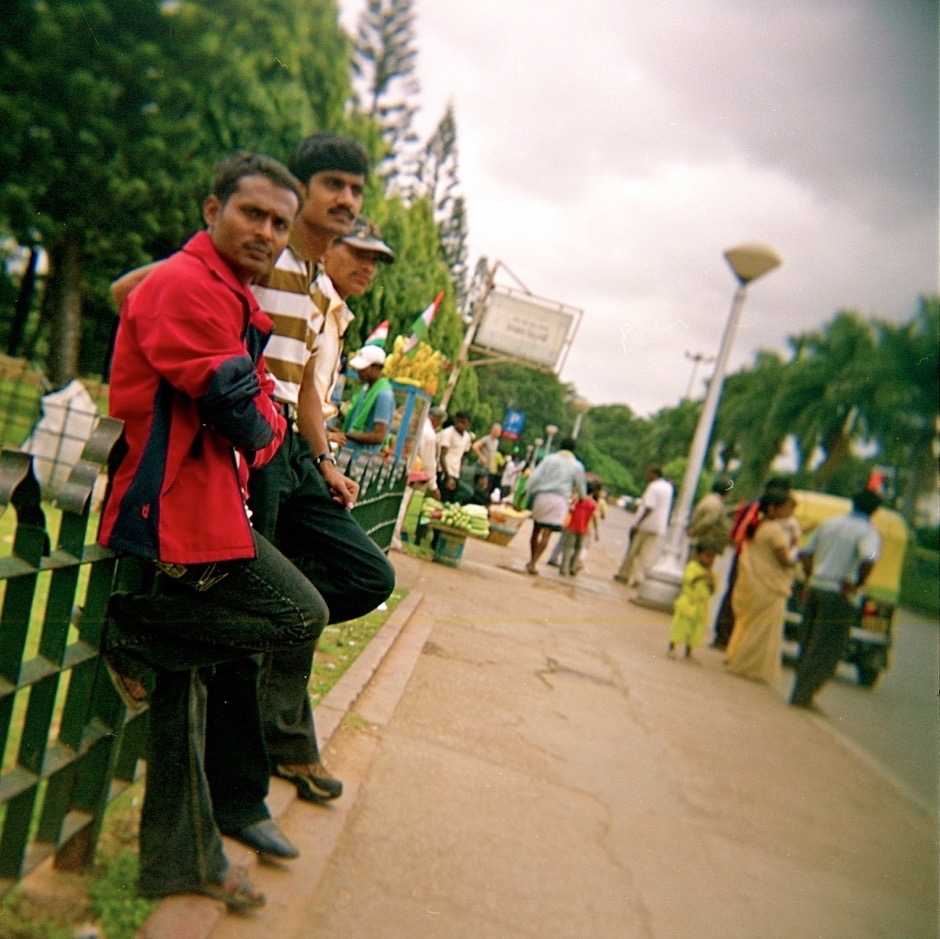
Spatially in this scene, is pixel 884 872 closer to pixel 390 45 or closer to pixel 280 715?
pixel 280 715

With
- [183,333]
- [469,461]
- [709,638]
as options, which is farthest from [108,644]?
[469,461]

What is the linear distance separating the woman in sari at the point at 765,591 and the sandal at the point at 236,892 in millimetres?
6181

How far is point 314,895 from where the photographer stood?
2312 millimetres

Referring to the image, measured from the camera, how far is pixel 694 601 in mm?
7781

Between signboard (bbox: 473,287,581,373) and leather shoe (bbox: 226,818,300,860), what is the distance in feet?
42.0

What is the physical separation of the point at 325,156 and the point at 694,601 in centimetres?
627

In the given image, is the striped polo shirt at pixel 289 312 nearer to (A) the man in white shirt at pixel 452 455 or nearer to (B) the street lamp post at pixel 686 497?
(B) the street lamp post at pixel 686 497

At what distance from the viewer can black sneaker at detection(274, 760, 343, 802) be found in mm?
2828

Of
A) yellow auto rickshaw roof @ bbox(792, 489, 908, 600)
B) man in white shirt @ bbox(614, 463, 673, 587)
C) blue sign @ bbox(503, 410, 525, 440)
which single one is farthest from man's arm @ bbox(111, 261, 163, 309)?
blue sign @ bbox(503, 410, 525, 440)

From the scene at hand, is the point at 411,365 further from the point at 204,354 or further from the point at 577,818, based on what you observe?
the point at 204,354

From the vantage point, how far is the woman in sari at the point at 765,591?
7.46 meters

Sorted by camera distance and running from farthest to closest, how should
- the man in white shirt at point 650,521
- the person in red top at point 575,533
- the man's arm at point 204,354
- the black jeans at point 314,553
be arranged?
the man in white shirt at point 650,521 < the person in red top at point 575,533 < the black jeans at point 314,553 < the man's arm at point 204,354

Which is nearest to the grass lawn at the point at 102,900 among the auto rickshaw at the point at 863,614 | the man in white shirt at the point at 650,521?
the auto rickshaw at the point at 863,614

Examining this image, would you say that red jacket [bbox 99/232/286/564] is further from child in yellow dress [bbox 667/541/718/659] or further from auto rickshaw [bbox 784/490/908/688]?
child in yellow dress [bbox 667/541/718/659]
